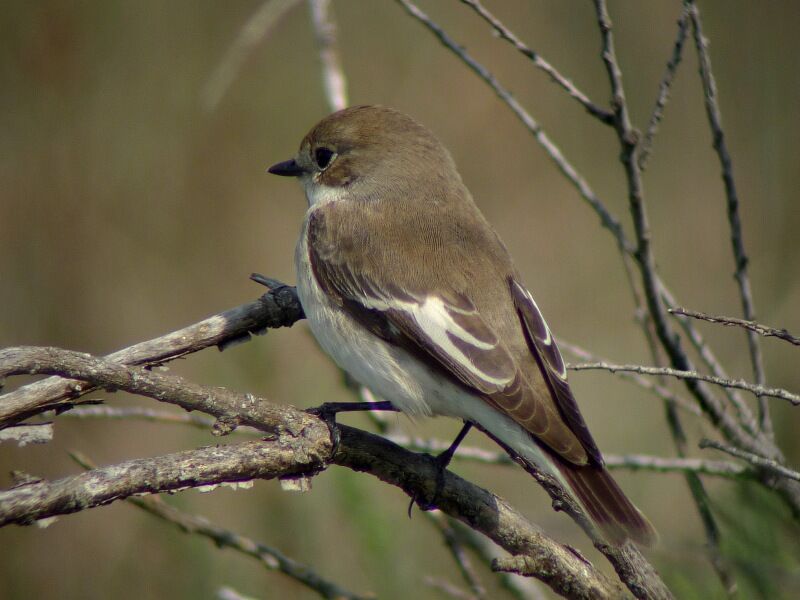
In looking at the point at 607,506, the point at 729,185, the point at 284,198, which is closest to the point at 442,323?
the point at 607,506

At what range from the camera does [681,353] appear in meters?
2.77

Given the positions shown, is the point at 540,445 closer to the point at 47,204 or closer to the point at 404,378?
A: the point at 404,378

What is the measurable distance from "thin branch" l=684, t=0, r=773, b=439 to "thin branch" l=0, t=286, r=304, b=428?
1471 millimetres

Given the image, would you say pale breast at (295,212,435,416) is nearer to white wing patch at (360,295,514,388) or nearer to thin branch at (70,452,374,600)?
white wing patch at (360,295,514,388)

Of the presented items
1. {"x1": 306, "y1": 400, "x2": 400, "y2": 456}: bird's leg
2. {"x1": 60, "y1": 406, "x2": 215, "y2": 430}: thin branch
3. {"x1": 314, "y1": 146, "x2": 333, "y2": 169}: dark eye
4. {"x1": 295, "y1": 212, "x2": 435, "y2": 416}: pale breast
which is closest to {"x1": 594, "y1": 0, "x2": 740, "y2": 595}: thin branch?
{"x1": 295, "y1": 212, "x2": 435, "y2": 416}: pale breast

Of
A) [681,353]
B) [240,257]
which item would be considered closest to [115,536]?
[240,257]

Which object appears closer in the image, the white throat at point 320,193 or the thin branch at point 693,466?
the thin branch at point 693,466

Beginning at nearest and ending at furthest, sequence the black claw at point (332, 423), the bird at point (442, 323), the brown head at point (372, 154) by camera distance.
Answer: the black claw at point (332, 423), the bird at point (442, 323), the brown head at point (372, 154)

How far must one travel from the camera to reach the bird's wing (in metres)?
2.56

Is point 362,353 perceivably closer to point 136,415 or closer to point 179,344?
point 179,344

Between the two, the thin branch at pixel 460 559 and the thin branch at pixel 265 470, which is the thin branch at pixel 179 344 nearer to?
the thin branch at pixel 265 470

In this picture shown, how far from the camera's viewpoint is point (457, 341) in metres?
2.72

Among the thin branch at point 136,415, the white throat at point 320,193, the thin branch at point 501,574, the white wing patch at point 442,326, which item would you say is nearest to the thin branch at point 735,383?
the white wing patch at point 442,326

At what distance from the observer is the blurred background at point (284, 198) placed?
5074 mm
